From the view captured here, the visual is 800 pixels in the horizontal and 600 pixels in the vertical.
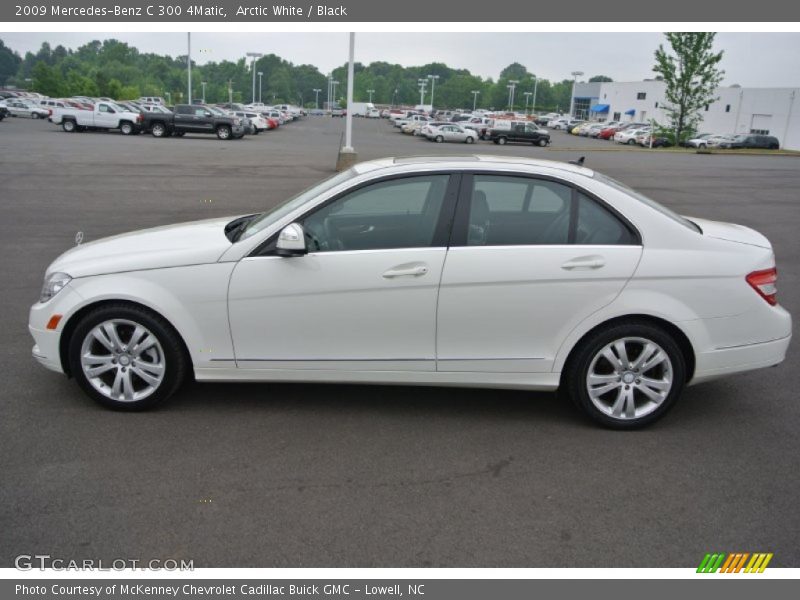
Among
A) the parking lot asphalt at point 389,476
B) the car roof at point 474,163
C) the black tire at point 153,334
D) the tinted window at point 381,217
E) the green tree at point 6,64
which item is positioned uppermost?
the green tree at point 6,64

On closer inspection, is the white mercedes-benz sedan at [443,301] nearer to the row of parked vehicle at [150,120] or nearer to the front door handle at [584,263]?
the front door handle at [584,263]

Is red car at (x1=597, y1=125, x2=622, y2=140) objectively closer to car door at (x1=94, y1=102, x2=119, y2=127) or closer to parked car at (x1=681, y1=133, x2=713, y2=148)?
parked car at (x1=681, y1=133, x2=713, y2=148)

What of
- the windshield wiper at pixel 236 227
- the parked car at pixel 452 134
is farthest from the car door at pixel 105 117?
the windshield wiper at pixel 236 227

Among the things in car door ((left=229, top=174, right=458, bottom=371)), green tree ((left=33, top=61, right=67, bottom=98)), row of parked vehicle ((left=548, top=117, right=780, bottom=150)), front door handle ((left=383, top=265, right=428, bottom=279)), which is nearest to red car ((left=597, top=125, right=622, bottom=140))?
row of parked vehicle ((left=548, top=117, right=780, bottom=150))

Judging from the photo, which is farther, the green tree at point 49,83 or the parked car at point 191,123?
the green tree at point 49,83

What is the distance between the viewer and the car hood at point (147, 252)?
186 inches

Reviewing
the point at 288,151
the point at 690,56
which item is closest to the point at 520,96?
the point at 690,56

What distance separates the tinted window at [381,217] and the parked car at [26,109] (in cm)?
6061

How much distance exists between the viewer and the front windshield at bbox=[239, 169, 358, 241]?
4.93 m

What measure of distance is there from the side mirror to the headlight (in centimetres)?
145

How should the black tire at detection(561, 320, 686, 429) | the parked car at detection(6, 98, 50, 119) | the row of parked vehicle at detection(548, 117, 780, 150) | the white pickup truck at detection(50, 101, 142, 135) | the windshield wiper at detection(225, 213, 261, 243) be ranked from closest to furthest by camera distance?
the black tire at detection(561, 320, 686, 429)
the windshield wiper at detection(225, 213, 261, 243)
the white pickup truck at detection(50, 101, 142, 135)
the row of parked vehicle at detection(548, 117, 780, 150)
the parked car at detection(6, 98, 50, 119)

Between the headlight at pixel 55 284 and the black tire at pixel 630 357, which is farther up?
the headlight at pixel 55 284

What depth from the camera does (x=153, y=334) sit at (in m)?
4.71

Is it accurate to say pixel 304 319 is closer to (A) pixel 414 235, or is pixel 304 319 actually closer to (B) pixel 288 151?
(A) pixel 414 235
